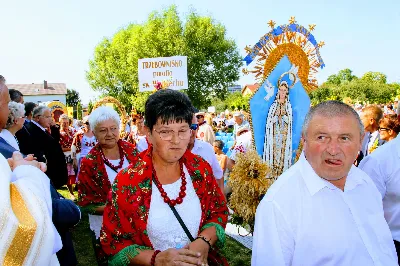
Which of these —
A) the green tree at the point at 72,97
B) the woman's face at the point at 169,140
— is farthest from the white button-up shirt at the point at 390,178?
the green tree at the point at 72,97

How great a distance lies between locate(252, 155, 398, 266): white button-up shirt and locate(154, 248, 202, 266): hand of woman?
12.9 inches

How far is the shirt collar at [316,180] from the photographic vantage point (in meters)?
1.90

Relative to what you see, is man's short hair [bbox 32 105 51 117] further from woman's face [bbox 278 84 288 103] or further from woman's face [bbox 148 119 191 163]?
woman's face [bbox 148 119 191 163]

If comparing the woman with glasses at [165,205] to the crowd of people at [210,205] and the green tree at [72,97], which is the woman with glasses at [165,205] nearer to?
the crowd of people at [210,205]

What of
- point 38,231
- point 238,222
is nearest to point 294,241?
point 38,231

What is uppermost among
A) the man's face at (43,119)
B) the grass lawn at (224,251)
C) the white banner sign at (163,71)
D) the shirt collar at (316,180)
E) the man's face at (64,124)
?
the white banner sign at (163,71)

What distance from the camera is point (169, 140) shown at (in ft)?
6.80

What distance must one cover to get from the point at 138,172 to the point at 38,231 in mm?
857

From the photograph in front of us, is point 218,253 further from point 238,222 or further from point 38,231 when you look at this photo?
point 238,222

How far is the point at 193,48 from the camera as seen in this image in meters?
32.7

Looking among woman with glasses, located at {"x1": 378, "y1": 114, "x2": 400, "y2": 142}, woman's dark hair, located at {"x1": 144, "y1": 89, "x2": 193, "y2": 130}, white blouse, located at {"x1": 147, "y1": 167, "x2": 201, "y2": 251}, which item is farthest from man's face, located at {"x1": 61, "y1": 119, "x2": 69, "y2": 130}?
white blouse, located at {"x1": 147, "y1": 167, "x2": 201, "y2": 251}

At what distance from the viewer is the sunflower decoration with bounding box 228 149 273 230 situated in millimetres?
3898

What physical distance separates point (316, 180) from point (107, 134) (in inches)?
81.6

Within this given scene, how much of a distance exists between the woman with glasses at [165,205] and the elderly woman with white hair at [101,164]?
1000 millimetres
